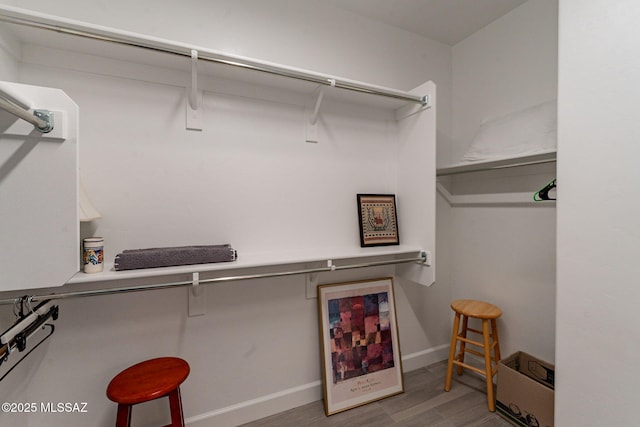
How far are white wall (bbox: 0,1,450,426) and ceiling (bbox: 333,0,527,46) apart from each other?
0.09 m

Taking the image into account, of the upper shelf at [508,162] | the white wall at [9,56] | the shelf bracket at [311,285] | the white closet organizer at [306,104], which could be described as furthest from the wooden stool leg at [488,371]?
the white wall at [9,56]

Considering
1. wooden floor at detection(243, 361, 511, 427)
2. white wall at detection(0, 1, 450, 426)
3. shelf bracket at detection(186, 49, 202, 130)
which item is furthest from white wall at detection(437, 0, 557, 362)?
shelf bracket at detection(186, 49, 202, 130)

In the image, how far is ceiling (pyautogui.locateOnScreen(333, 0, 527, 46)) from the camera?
184 centimetres

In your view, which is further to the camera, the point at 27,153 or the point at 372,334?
the point at 372,334

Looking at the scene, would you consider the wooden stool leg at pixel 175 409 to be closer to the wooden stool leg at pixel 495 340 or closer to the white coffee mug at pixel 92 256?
the white coffee mug at pixel 92 256

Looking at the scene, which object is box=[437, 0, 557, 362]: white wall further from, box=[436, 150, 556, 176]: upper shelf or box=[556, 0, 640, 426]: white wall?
box=[556, 0, 640, 426]: white wall

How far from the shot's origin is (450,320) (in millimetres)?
2375

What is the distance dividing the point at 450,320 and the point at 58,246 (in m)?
2.59

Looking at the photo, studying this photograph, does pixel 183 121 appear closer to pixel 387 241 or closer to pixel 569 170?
pixel 387 241

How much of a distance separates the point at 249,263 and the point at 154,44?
1.04 meters

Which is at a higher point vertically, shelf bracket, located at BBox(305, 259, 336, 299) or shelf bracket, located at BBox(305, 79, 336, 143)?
shelf bracket, located at BBox(305, 79, 336, 143)

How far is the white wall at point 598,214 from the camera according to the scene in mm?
1067

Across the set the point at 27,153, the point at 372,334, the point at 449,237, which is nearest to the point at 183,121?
the point at 27,153

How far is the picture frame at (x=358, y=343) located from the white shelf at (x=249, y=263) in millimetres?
248
